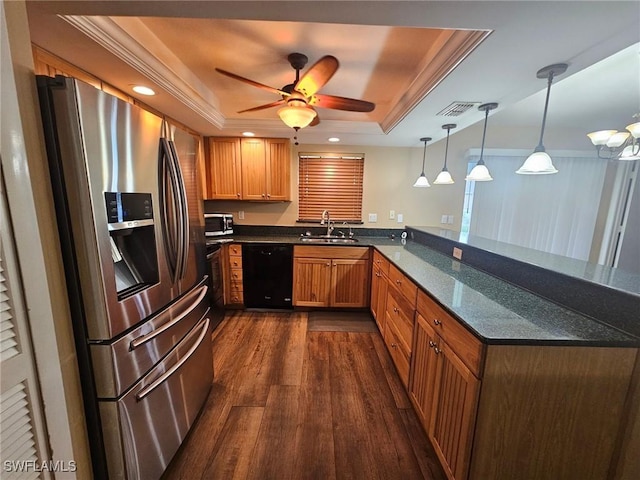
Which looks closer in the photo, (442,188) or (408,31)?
(408,31)

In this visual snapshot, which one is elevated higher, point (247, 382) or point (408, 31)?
point (408, 31)

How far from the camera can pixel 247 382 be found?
203 cm

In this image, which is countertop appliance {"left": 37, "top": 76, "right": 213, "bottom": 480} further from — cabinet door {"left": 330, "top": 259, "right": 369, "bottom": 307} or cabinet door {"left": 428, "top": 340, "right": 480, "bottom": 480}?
cabinet door {"left": 330, "top": 259, "right": 369, "bottom": 307}

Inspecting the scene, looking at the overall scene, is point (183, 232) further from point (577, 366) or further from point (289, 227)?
point (289, 227)

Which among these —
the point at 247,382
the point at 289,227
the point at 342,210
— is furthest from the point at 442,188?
the point at 247,382

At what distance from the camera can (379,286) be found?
2777mm

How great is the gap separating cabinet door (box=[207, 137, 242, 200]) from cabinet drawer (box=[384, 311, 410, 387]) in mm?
2426

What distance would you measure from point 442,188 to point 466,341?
2.99 m

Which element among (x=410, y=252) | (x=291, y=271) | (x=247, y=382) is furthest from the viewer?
(x=291, y=271)

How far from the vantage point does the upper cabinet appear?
3.32 meters

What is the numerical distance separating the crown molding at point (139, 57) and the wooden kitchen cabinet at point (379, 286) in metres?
2.28

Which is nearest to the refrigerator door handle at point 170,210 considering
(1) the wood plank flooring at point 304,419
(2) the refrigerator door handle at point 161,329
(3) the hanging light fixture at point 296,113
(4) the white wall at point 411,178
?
(2) the refrigerator door handle at point 161,329

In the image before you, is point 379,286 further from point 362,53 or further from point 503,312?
point 362,53

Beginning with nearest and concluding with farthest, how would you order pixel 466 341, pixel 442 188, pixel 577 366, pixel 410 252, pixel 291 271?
pixel 577 366 → pixel 466 341 → pixel 410 252 → pixel 291 271 → pixel 442 188
